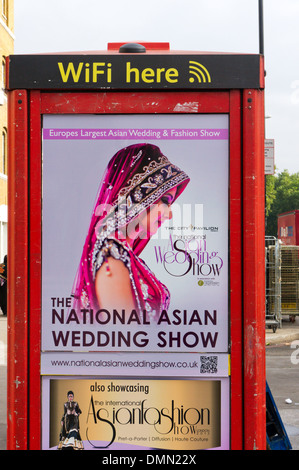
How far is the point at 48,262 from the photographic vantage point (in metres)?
3.56

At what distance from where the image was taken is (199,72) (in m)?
3.49

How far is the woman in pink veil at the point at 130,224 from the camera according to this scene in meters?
3.55

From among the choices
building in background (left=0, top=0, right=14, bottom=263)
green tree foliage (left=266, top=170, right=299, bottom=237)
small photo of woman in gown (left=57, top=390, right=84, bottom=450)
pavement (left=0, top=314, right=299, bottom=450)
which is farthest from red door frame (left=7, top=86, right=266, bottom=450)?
green tree foliage (left=266, top=170, right=299, bottom=237)

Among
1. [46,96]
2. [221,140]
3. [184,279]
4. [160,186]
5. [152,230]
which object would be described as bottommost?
[184,279]

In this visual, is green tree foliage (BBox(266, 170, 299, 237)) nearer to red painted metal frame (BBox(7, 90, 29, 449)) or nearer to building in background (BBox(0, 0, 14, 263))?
building in background (BBox(0, 0, 14, 263))

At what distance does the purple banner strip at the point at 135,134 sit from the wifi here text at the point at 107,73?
0.79ft

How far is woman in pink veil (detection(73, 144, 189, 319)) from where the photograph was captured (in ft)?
11.6

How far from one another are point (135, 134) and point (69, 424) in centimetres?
150

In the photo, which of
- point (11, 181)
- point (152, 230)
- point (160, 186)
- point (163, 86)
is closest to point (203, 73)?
point (163, 86)

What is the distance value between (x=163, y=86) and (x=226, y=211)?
691 millimetres

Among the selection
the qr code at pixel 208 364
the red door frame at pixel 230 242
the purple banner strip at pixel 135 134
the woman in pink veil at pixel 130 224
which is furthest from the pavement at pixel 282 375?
the purple banner strip at pixel 135 134

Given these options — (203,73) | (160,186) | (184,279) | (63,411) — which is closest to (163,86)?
(203,73)

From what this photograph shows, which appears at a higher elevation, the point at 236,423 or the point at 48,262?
the point at 48,262

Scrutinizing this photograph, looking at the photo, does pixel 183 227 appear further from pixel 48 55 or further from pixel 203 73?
pixel 48 55
